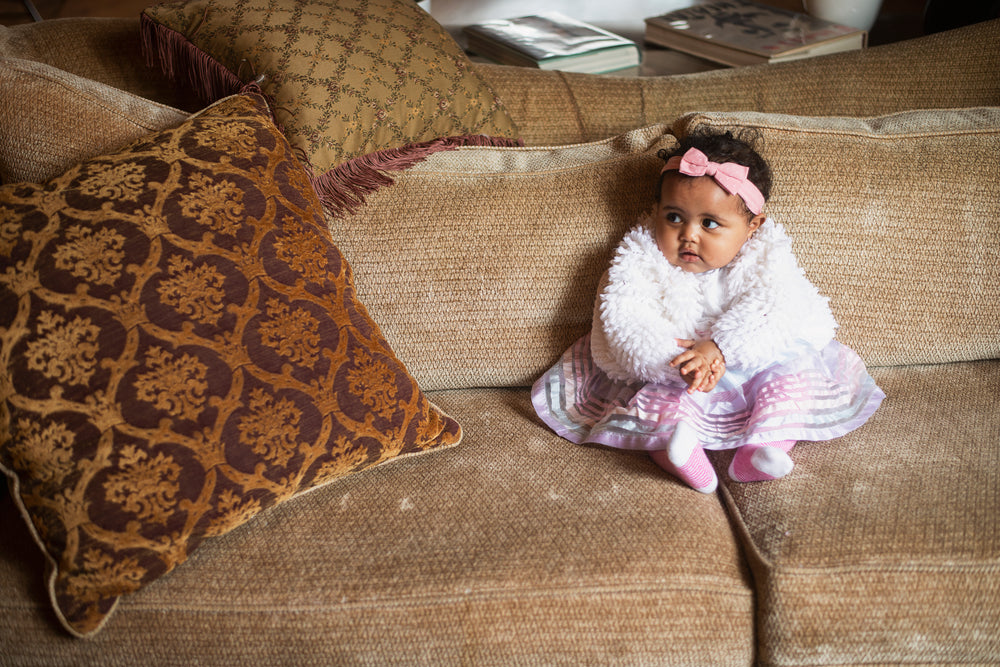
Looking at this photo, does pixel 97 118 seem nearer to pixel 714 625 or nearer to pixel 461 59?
pixel 461 59

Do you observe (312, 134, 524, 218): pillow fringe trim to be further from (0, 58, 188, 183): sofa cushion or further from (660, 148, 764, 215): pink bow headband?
(660, 148, 764, 215): pink bow headband

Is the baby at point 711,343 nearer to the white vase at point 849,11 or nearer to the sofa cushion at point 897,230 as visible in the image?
the sofa cushion at point 897,230

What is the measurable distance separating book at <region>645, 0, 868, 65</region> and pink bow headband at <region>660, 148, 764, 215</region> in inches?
31.5

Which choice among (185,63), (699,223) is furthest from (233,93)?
(699,223)

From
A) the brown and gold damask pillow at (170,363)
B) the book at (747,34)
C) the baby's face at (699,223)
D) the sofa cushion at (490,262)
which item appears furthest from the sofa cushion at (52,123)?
the book at (747,34)

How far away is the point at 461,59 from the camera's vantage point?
1.61 m

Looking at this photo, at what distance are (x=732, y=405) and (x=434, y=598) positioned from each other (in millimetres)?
630

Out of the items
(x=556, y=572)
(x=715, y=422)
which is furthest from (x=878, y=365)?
(x=556, y=572)

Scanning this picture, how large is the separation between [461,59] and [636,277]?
0.61 meters

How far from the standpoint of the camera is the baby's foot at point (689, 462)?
3.99 ft

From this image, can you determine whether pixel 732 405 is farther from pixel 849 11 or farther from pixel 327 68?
pixel 849 11

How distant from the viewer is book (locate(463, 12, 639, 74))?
6.57ft

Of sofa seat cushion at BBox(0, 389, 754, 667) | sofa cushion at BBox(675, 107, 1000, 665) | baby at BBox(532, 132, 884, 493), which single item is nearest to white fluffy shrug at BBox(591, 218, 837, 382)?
baby at BBox(532, 132, 884, 493)

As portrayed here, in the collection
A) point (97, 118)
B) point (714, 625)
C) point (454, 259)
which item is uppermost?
point (97, 118)
